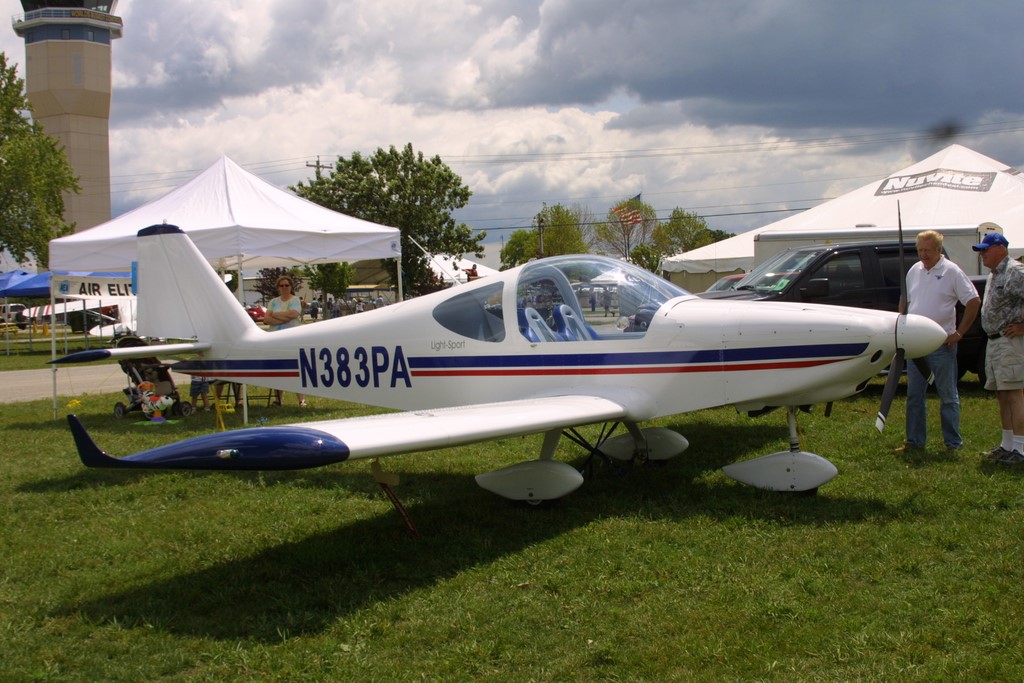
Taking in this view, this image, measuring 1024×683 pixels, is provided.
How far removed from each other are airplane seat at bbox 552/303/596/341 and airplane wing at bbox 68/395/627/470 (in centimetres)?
62

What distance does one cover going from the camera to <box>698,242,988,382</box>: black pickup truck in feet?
33.7

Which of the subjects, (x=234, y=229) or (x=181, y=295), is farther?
(x=234, y=229)

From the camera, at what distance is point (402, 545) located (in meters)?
5.08

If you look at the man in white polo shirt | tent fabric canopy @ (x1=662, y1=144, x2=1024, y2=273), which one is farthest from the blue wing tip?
tent fabric canopy @ (x1=662, y1=144, x2=1024, y2=273)

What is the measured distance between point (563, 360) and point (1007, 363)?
11.4ft

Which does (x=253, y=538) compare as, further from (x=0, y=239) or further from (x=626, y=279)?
(x=0, y=239)

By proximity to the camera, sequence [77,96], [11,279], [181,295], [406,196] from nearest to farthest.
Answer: [181,295]
[11,279]
[406,196]
[77,96]

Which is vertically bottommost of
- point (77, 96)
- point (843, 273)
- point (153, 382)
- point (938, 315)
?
point (153, 382)

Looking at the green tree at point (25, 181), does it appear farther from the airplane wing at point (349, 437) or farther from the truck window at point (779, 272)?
the airplane wing at point (349, 437)

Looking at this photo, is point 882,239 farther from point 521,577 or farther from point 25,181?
point 25,181

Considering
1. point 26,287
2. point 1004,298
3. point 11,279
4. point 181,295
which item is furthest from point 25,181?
point 1004,298

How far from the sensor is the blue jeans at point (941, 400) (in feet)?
22.2

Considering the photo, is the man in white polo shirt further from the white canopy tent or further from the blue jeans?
the white canopy tent

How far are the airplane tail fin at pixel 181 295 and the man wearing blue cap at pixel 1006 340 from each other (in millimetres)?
6329
